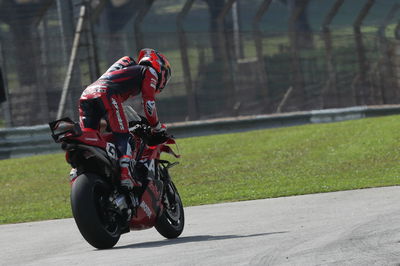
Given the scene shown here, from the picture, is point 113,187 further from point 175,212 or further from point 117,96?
point 175,212

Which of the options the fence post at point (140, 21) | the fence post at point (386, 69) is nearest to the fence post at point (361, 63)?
the fence post at point (386, 69)

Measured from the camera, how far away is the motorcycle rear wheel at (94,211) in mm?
7480

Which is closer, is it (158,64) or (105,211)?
(105,211)

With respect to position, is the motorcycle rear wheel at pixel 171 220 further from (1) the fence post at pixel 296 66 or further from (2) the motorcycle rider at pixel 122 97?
(1) the fence post at pixel 296 66

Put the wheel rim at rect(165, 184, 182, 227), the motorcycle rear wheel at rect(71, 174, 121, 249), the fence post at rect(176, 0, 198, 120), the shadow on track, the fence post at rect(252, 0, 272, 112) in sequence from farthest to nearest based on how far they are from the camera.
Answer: the fence post at rect(252, 0, 272, 112), the fence post at rect(176, 0, 198, 120), the wheel rim at rect(165, 184, 182, 227), the shadow on track, the motorcycle rear wheel at rect(71, 174, 121, 249)

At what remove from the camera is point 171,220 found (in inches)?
344

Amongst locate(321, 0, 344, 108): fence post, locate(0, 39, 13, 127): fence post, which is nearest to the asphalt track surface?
locate(0, 39, 13, 127): fence post

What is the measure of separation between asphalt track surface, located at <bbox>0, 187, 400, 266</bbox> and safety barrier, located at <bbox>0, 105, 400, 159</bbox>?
7392mm

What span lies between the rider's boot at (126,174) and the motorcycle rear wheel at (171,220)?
1.88 feet

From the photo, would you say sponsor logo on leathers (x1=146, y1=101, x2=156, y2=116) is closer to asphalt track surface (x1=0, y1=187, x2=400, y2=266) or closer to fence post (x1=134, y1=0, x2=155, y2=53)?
asphalt track surface (x1=0, y1=187, x2=400, y2=266)

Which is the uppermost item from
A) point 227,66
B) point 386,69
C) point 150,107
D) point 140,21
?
Result: point 150,107

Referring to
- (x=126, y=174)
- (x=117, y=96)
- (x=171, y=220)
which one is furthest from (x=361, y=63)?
(x=126, y=174)

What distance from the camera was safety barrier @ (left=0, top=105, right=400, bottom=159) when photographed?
59.2 ft

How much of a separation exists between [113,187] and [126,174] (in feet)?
0.51
